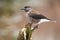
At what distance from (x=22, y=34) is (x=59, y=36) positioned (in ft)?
2.88

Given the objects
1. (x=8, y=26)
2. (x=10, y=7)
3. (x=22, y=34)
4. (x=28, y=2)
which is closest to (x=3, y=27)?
(x=8, y=26)

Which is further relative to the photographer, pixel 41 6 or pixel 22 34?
pixel 41 6

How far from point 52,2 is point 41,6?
0.13 m

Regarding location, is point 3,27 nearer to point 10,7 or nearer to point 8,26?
point 8,26

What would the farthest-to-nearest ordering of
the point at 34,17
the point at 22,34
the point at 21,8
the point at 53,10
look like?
the point at 53,10
the point at 21,8
the point at 34,17
the point at 22,34

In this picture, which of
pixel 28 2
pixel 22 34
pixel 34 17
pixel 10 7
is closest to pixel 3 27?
pixel 10 7

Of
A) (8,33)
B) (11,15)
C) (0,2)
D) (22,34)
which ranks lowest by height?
(22,34)

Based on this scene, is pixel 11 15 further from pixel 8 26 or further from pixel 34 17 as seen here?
pixel 34 17

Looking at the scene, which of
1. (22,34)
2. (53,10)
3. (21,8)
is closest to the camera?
(22,34)

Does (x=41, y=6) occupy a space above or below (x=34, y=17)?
above

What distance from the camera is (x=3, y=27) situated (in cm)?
193

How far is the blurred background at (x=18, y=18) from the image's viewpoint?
6.17 feet

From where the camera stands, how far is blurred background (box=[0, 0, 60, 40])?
6.17 feet

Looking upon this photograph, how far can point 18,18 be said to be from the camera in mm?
1904
